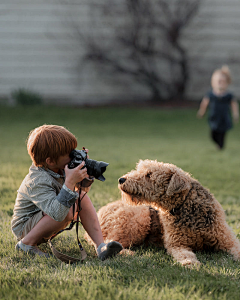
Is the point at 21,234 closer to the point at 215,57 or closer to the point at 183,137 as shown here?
the point at 183,137

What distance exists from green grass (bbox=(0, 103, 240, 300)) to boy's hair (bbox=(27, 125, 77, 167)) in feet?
2.83

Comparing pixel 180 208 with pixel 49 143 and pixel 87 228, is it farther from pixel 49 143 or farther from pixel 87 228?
pixel 49 143

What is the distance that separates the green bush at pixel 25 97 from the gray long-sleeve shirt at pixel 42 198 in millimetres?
14486

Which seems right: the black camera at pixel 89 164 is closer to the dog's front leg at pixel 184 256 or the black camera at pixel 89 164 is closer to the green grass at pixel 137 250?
the green grass at pixel 137 250

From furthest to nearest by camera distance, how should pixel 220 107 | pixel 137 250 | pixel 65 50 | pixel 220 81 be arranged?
pixel 65 50 → pixel 220 107 → pixel 220 81 → pixel 137 250

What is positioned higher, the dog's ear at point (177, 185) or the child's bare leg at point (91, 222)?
the dog's ear at point (177, 185)

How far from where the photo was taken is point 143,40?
16703mm

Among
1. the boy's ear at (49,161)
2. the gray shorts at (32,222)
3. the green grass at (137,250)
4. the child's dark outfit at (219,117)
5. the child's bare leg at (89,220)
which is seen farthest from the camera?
the child's dark outfit at (219,117)

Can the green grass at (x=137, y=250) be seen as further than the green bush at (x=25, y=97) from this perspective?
No

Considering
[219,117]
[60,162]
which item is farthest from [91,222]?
[219,117]

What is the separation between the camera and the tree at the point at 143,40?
1645cm

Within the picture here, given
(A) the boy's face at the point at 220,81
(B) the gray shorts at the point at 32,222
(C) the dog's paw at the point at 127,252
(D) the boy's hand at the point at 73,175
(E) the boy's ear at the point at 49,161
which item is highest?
(A) the boy's face at the point at 220,81

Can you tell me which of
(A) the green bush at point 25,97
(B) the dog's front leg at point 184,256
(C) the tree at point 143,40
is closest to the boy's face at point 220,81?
(C) the tree at point 143,40

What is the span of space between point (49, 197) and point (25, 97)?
14812 millimetres
